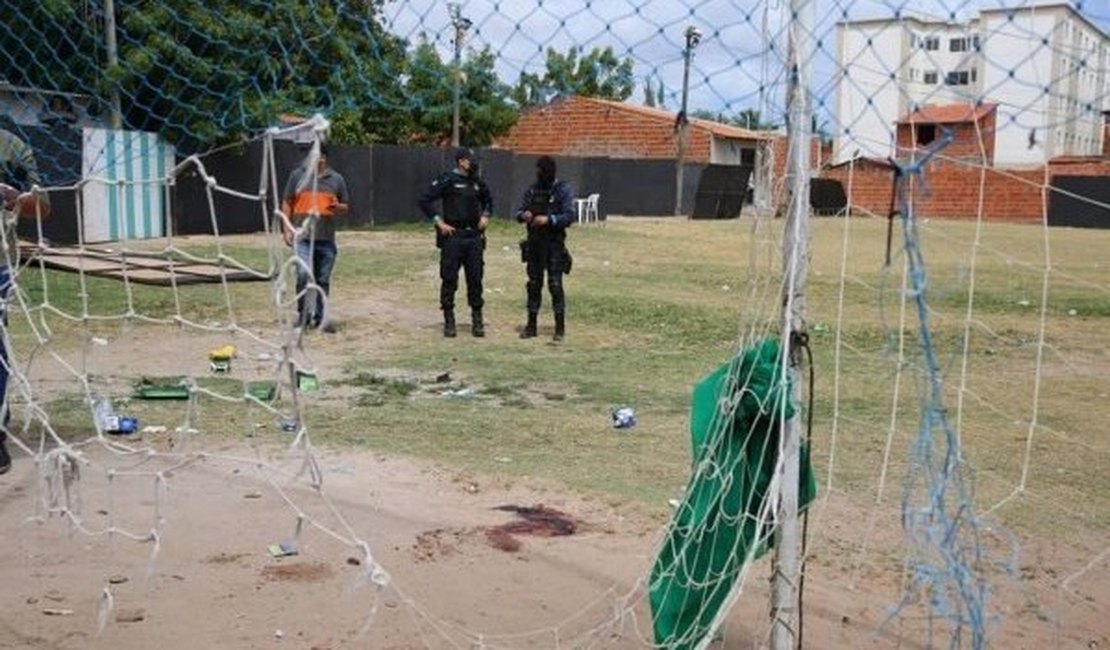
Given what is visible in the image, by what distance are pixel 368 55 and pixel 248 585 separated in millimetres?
2121

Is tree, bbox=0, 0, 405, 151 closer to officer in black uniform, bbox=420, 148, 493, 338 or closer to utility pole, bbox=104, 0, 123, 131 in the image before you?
utility pole, bbox=104, 0, 123, 131

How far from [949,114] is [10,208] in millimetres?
3783

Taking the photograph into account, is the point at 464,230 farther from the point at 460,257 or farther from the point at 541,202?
the point at 541,202

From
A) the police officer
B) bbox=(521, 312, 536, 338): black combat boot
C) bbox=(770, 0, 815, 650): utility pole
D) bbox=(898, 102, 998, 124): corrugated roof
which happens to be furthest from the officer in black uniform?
bbox=(770, 0, 815, 650): utility pole

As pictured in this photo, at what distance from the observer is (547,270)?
1049cm

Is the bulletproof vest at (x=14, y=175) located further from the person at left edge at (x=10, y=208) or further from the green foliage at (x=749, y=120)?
the green foliage at (x=749, y=120)

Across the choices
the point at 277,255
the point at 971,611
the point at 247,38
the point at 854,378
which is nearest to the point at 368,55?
the point at 247,38

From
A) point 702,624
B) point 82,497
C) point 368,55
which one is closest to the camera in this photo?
point 702,624

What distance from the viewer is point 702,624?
3.40m

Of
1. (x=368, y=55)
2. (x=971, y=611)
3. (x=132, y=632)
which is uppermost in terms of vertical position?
(x=368, y=55)

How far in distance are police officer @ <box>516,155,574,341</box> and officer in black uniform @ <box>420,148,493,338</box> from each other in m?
0.40

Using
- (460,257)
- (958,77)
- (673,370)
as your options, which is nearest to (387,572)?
(958,77)

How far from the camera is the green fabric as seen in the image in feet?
10.6

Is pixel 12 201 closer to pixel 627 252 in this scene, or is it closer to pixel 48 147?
pixel 48 147
